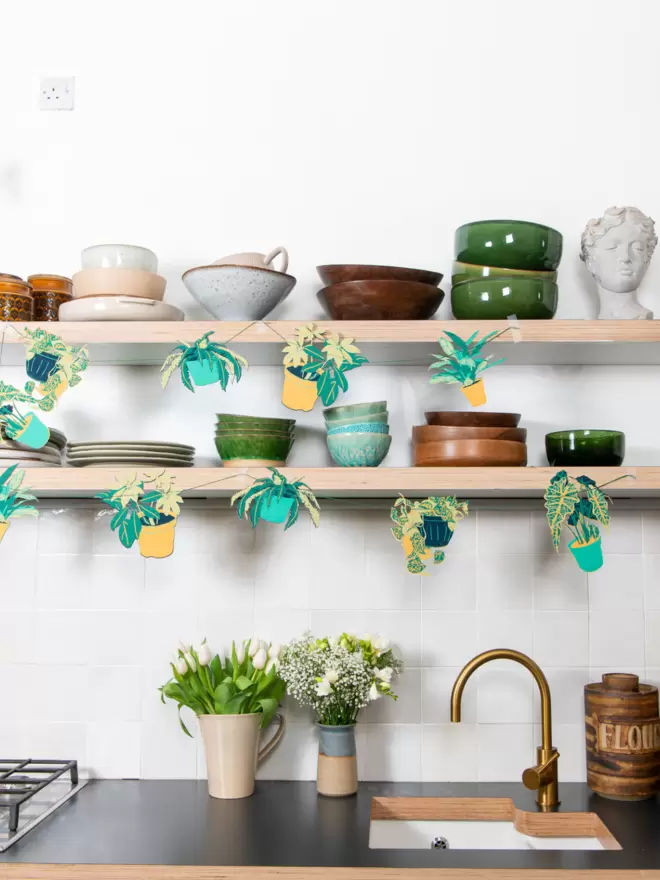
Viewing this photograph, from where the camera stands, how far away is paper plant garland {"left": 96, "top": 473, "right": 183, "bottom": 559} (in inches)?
67.7

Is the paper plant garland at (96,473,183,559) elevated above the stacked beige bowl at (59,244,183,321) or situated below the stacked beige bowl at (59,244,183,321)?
below

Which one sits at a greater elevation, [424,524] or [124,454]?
[124,454]

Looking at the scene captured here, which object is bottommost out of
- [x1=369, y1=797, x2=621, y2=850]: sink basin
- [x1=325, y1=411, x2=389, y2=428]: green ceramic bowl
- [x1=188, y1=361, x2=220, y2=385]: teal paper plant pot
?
[x1=369, y1=797, x2=621, y2=850]: sink basin

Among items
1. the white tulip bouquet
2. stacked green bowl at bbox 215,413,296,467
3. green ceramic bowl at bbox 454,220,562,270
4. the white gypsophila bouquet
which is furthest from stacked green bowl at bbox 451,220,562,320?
the white tulip bouquet

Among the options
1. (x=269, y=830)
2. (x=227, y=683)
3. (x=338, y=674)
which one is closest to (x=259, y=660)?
(x=227, y=683)

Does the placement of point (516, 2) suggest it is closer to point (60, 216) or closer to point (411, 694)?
point (60, 216)

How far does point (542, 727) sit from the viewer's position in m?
1.87

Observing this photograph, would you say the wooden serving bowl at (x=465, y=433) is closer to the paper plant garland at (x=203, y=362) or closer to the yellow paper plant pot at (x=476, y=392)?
the yellow paper plant pot at (x=476, y=392)

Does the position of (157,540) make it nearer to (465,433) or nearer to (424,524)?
(424,524)

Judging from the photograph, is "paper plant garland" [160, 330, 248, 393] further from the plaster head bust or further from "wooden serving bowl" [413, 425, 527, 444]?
the plaster head bust

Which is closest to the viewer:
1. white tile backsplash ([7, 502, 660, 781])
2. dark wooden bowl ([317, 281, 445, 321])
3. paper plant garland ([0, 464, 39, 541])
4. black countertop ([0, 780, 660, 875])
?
black countertop ([0, 780, 660, 875])

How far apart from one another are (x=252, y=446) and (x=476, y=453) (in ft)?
1.47

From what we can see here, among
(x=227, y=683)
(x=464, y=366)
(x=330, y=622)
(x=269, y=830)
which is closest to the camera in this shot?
(x=269, y=830)

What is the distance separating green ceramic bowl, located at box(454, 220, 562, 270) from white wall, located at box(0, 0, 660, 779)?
0.24 metres
